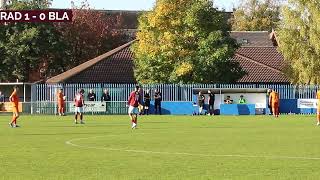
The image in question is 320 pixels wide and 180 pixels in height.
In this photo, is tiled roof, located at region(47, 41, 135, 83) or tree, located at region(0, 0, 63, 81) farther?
tree, located at region(0, 0, 63, 81)

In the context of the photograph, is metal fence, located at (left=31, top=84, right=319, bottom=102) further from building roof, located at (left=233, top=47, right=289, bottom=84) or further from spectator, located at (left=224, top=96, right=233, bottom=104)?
building roof, located at (left=233, top=47, right=289, bottom=84)

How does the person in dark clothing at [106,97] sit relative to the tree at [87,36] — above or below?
below

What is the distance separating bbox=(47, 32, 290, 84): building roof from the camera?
→ 2995 inches

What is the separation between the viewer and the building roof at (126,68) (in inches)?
2995

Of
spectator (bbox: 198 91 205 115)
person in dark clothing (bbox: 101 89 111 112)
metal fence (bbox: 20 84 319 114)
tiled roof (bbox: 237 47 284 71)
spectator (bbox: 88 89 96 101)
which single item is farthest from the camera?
tiled roof (bbox: 237 47 284 71)

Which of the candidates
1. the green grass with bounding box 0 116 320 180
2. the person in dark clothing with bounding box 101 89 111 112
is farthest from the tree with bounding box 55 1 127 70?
the green grass with bounding box 0 116 320 180

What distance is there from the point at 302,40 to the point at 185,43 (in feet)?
38.5

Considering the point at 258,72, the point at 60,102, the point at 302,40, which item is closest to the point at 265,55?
the point at 258,72

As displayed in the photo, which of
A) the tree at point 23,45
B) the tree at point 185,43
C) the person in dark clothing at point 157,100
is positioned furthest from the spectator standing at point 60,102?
the tree at point 23,45

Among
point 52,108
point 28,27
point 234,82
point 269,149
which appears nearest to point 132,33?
point 28,27

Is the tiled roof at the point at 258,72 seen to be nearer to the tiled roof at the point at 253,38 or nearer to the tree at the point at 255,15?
the tiled roof at the point at 253,38

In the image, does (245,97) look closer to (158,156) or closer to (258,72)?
(258,72)

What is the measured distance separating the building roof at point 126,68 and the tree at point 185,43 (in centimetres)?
807

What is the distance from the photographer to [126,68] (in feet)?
258
